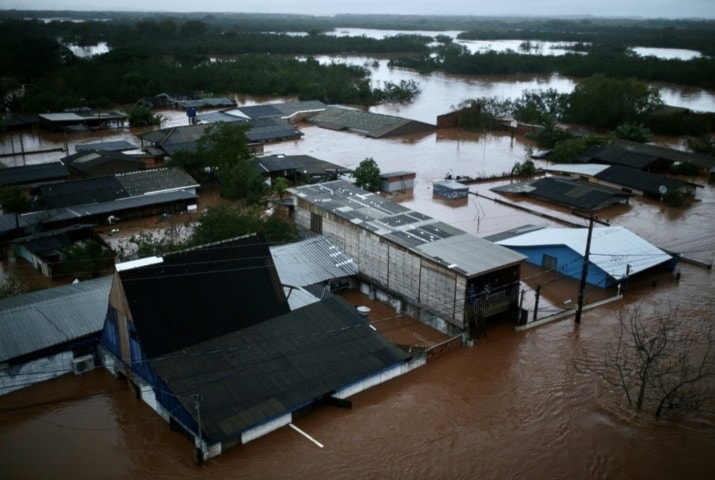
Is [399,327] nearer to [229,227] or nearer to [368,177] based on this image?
[229,227]

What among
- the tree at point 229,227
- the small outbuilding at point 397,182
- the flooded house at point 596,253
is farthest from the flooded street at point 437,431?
the small outbuilding at point 397,182

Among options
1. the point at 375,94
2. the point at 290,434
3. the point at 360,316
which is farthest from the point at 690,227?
the point at 375,94

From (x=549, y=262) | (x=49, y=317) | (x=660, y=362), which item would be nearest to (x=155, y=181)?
(x=49, y=317)

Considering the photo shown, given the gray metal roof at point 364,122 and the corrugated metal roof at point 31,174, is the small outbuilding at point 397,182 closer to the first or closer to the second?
the gray metal roof at point 364,122

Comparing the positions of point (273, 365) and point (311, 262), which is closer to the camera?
point (273, 365)

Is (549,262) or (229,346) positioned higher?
(229,346)

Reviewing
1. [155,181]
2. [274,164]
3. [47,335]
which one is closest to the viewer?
[47,335]

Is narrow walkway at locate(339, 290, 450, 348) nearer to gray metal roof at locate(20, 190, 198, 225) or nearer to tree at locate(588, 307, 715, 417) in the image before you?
tree at locate(588, 307, 715, 417)

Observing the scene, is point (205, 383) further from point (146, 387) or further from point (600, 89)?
point (600, 89)
